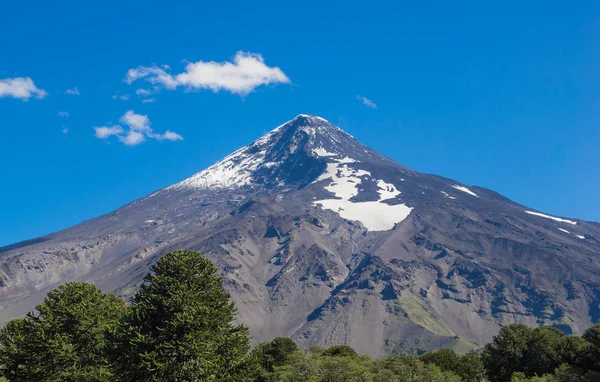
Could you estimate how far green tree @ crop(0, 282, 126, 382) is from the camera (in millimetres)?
43688

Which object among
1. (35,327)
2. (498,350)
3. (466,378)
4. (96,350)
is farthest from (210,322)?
(498,350)

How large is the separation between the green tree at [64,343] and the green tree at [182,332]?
316cm

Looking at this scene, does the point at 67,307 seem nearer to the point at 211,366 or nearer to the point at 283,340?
the point at 211,366

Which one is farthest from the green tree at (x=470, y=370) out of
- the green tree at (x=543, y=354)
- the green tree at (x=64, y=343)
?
the green tree at (x=64, y=343)

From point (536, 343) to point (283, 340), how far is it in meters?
31.3

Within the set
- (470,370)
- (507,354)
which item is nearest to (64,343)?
(470,370)

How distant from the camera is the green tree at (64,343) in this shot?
143 feet

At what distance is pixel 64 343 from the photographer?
44781mm

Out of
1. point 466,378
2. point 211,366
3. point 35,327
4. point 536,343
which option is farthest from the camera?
point 536,343

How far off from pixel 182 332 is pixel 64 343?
11544mm

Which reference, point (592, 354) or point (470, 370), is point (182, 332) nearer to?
point (470, 370)

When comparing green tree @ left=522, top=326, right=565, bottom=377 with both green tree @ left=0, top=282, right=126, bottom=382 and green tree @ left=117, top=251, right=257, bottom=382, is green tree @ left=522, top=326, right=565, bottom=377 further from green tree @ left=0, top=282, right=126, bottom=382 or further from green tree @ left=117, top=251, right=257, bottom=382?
green tree @ left=0, top=282, right=126, bottom=382

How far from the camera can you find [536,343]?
65.6 metres

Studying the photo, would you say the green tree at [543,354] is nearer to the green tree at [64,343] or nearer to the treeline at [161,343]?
the treeline at [161,343]
